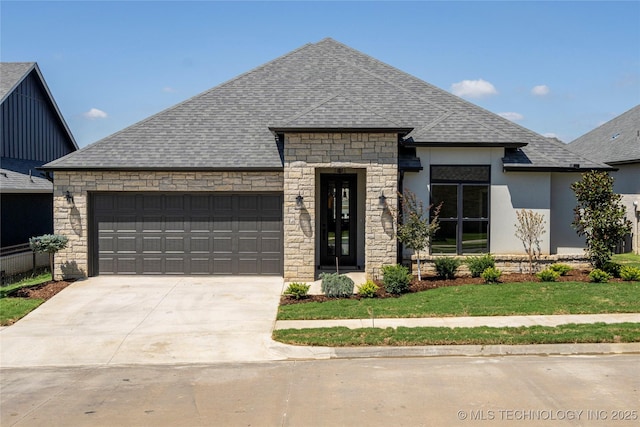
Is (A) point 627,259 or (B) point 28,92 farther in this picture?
(B) point 28,92

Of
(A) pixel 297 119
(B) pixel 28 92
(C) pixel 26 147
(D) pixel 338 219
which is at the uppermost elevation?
(B) pixel 28 92

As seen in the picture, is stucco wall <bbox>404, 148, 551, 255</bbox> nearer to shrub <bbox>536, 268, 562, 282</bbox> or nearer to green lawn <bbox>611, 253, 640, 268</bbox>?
shrub <bbox>536, 268, 562, 282</bbox>

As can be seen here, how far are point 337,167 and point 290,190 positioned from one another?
1.41 meters

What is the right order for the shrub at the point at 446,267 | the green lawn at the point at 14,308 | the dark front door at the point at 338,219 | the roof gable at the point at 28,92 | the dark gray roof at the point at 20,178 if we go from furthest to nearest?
the roof gable at the point at 28,92, the dark gray roof at the point at 20,178, the dark front door at the point at 338,219, the shrub at the point at 446,267, the green lawn at the point at 14,308

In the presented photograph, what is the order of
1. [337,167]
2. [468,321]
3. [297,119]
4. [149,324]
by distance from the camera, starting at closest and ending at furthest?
[468,321]
[149,324]
[297,119]
[337,167]

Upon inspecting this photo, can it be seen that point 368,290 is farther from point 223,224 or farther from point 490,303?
point 223,224

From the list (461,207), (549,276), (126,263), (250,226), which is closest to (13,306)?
(126,263)

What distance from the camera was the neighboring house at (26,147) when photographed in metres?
19.5

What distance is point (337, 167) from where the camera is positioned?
616 inches

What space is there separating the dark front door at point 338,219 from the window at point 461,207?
2580mm

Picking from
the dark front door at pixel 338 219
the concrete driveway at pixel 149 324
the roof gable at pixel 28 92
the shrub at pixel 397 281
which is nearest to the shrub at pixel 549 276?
the shrub at pixel 397 281

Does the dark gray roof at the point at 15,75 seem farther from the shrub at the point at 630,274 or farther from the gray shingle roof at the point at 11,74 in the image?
the shrub at the point at 630,274

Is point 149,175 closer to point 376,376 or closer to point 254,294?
point 254,294

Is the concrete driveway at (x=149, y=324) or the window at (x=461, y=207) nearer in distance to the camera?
the concrete driveway at (x=149, y=324)
